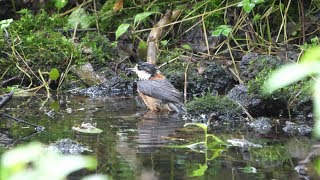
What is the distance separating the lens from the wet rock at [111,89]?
8453 millimetres

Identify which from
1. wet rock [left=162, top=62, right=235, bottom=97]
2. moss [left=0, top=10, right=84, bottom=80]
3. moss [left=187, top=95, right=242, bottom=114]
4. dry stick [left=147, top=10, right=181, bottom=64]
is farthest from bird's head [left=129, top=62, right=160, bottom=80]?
moss [left=187, top=95, right=242, bottom=114]

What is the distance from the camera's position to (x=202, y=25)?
9.31m

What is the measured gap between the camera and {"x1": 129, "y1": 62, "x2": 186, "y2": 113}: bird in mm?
7574

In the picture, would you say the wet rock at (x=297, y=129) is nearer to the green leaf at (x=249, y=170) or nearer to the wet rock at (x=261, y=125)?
the wet rock at (x=261, y=125)

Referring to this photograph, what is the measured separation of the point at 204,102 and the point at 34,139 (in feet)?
6.76

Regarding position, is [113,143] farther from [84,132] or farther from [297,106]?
[297,106]

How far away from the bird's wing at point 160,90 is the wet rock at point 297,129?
1.78m

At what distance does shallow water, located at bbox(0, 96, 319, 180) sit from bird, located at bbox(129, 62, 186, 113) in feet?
0.65

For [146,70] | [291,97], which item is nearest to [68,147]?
[291,97]

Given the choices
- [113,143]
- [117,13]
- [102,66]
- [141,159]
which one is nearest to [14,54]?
[102,66]

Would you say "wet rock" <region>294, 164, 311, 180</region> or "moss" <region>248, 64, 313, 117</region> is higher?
"moss" <region>248, 64, 313, 117</region>

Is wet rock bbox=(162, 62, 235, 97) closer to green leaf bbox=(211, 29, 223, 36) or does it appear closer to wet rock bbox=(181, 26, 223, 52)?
green leaf bbox=(211, 29, 223, 36)

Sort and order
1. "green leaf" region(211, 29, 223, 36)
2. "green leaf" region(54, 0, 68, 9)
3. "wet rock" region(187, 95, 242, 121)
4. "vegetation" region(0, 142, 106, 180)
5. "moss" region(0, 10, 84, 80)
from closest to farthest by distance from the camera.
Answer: "vegetation" region(0, 142, 106, 180) < "wet rock" region(187, 95, 242, 121) < "green leaf" region(211, 29, 223, 36) < "moss" region(0, 10, 84, 80) < "green leaf" region(54, 0, 68, 9)

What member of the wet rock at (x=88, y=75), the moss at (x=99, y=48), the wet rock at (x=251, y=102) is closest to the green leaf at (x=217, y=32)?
the wet rock at (x=251, y=102)
